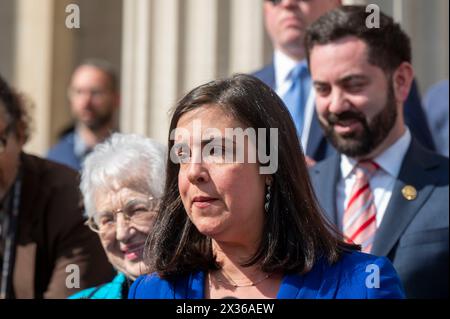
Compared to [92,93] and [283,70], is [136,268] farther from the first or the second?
[92,93]

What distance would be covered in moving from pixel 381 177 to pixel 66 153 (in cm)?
299

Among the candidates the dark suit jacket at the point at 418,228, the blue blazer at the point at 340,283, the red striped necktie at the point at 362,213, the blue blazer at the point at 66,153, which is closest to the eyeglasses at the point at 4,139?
the dark suit jacket at the point at 418,228

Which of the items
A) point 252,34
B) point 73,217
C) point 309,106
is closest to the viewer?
point 73,217

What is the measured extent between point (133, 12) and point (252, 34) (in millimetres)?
1009

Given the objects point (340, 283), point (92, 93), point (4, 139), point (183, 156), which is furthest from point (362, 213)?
point (92, 93)

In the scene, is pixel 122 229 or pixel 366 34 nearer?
pixel 122 229

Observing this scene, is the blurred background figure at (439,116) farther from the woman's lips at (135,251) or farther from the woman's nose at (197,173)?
the woman's nose at (197,173)

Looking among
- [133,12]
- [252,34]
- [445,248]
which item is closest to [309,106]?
[445,248]

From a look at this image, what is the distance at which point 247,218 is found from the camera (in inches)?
120

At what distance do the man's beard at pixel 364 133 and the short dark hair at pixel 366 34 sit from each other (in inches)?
7.0

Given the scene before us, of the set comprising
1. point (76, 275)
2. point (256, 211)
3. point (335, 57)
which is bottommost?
point (76, 275)
